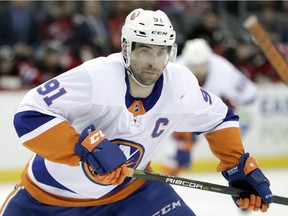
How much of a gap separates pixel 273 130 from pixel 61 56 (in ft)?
7.00

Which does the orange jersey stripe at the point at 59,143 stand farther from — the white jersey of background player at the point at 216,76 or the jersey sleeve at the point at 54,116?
the white jersey of background player at the point at 216,76

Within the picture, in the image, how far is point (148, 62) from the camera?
9.76 feet

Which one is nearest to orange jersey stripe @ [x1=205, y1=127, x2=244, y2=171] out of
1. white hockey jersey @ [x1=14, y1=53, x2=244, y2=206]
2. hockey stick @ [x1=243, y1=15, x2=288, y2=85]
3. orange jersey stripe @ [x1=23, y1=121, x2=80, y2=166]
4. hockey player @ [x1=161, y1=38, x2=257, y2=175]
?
white hockey jersey @ [x1=14, y1=53, x2=244, y2=206]

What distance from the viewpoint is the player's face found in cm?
298

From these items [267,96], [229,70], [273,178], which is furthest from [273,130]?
[229,70]

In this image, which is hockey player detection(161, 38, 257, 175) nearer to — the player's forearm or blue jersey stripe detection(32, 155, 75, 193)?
blue jersey stripe detection(32, 155, 75, 193)

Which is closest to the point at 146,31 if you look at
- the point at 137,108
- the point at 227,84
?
the point at 137,108

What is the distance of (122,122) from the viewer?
3.03 metres

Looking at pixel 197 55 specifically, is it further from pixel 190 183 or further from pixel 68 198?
pixel 68 198

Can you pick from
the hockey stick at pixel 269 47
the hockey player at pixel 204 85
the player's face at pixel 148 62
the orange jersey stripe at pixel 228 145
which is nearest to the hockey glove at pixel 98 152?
the player's face at pixel 148 62

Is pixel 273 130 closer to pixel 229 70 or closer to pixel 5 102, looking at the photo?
pixel 229 70

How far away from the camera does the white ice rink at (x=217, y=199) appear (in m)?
5.07

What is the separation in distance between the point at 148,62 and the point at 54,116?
1.45 feet

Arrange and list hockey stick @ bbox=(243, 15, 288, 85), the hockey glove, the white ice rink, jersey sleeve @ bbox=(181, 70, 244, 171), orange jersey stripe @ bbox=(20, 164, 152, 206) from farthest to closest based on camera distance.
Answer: hockey stick @ bbox=(243, 15, 288, 85) → the white ice rink → jersey sleeve @ bbox=(181, 70, 244, 171) → orange jersey stripe @ bbox=(20, 164, 152, 206) → the hockey glove
